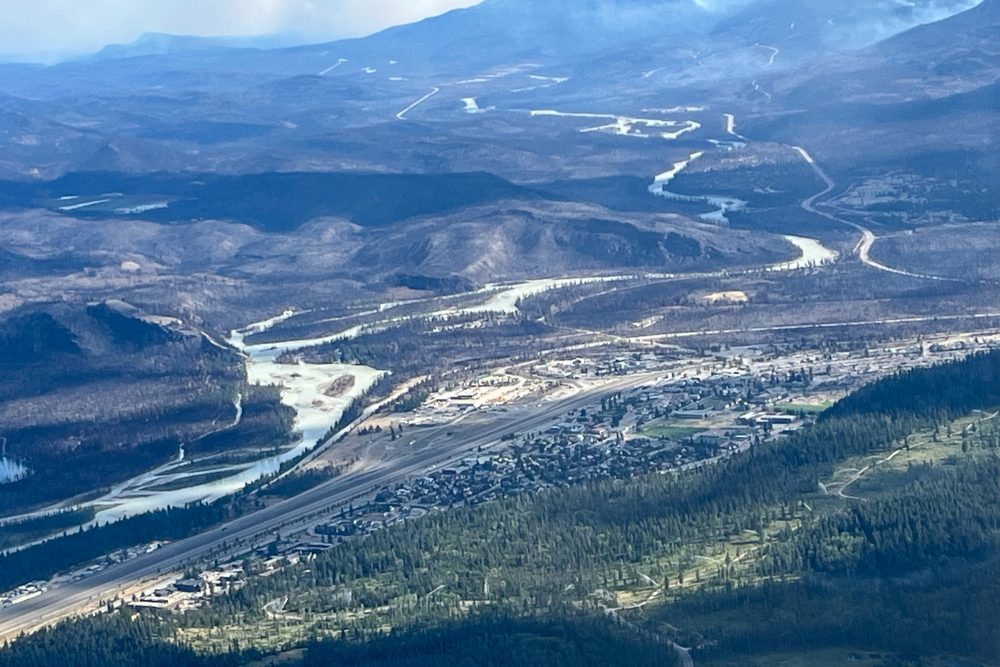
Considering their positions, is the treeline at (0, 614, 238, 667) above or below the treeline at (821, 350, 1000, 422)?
below

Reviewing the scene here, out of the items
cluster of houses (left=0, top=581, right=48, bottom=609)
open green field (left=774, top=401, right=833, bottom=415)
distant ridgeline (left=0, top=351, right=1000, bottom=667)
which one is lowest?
open green field (left=774, top=401, right=833, bottom=415)

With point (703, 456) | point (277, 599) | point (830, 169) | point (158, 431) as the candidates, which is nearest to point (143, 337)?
point (158, 431)

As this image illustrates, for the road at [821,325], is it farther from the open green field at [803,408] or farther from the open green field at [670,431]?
the open green field at [670,431]

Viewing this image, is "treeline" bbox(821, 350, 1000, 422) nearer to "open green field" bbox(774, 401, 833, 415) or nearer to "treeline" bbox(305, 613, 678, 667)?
"open green field" bbox(774, 401, 833, 415)

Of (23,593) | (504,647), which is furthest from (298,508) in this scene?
(504,647)

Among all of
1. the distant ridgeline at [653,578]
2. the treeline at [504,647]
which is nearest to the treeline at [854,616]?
the distant ridgeline at [653,578]

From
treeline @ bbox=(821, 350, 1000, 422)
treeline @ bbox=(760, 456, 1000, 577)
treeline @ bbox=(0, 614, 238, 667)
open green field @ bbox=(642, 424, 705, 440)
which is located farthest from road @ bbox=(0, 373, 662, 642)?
treeline @ bbox=(760, 456, 1000, 577)
